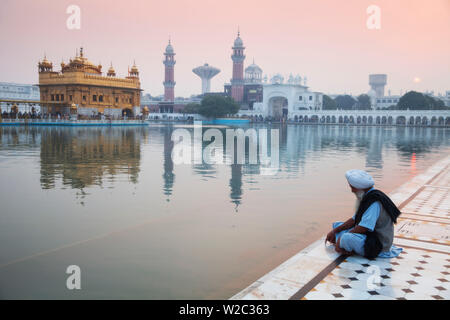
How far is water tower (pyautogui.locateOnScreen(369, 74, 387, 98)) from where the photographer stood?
13038 cm

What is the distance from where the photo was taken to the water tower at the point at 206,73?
9731cm

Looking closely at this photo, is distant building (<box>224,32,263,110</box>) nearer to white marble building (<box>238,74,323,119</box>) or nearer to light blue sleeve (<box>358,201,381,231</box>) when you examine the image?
white marble building (<box>238,74,323,119</box>)

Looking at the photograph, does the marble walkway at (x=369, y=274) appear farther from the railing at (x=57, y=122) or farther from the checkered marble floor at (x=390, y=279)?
the railing at (x=57, y=122)

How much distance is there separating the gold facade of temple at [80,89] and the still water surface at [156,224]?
30721mm

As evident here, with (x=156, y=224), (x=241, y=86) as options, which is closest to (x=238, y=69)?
(x=241, y=86)

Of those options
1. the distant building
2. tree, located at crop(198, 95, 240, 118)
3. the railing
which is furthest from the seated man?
the distant building

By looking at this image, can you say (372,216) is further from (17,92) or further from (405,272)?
(17,92)

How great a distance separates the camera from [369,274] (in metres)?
3.49

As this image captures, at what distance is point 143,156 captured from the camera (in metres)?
12.2

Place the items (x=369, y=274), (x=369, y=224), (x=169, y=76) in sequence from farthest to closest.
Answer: (x=169, y=76), (x=369, y=224), (x=369, y=274)

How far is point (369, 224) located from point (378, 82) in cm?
13957

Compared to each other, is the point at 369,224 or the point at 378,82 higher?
the point at 378,82

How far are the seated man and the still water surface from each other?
0.67 m

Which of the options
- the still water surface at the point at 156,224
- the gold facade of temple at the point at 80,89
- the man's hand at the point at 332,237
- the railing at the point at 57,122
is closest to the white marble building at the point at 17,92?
the gold facade of temple at the point at 80,89
